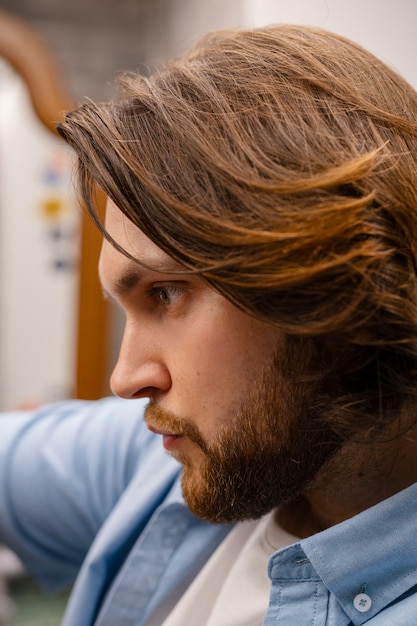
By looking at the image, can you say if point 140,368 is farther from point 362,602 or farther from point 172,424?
point 362,602

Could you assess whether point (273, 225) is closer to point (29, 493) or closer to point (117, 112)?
point (117, 112)

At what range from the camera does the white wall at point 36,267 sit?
1719 millimetres

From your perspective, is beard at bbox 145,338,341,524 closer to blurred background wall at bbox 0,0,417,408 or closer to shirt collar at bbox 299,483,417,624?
shirt collar at bbox 299,483,417,624

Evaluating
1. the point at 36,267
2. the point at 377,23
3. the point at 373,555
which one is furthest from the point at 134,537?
the point at 36,267

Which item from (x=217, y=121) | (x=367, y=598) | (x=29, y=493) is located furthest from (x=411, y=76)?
(x=29, y=493)

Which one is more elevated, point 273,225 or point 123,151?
point 123,151

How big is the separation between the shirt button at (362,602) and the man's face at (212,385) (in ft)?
0.37

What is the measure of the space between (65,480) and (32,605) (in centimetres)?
109

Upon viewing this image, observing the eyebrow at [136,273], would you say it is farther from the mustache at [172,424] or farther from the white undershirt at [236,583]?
the white undershirt at [236,583]

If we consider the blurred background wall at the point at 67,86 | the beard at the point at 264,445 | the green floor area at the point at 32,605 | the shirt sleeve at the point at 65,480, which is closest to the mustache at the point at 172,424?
the beard at the point at 264,445

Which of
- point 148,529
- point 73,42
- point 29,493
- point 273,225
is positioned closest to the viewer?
point 273,225

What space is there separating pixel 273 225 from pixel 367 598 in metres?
0.37

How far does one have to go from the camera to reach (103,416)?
110 centimetres

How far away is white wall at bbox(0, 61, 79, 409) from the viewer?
1.72 metres
